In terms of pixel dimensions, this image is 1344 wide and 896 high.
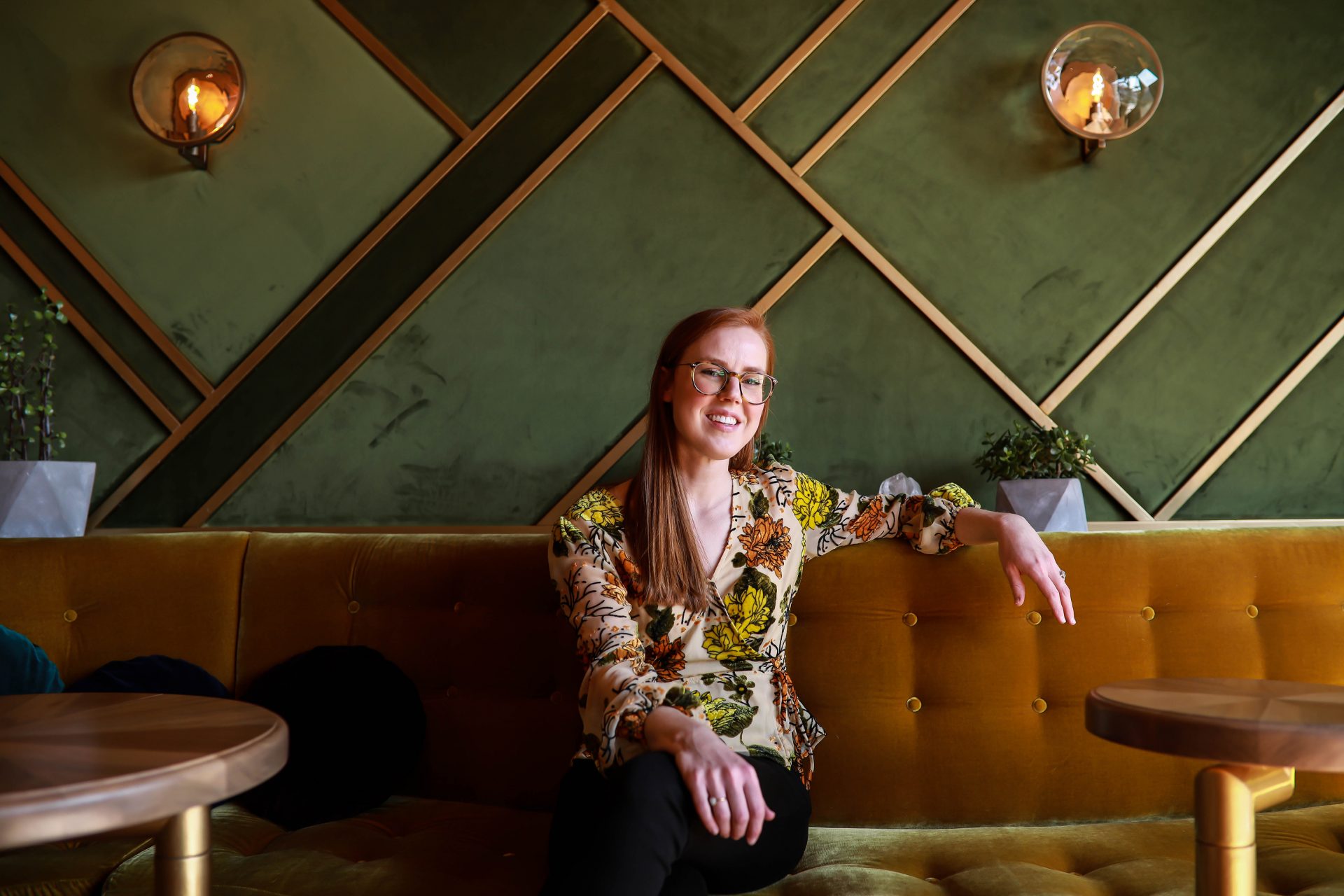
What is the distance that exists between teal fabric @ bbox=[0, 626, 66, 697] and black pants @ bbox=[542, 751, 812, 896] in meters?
1.02

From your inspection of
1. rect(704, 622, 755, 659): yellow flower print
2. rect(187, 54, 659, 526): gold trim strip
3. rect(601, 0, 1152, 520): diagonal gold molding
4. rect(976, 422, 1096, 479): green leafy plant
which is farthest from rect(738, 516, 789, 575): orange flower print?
rect(187, 54, 659, 526): gold trim strip

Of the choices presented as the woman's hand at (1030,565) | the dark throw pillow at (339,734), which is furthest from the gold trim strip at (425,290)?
the woman's hand at (1030,565)

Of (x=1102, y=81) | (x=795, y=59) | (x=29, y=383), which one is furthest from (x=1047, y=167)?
(x=29, y=383)

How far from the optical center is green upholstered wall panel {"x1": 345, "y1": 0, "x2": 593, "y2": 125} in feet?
8.20

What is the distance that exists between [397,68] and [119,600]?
1391 millimetres

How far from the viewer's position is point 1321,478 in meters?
2.44

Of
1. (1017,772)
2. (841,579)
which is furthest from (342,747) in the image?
(1017,772)

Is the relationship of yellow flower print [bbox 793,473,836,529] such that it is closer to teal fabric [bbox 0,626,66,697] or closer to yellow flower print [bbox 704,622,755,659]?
yellow flower print [bbox 704,622,755,659]

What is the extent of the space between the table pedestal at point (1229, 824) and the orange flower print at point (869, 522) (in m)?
0.74

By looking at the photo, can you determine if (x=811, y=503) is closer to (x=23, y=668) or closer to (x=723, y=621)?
(x=723, y=621)

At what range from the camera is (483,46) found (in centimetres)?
251

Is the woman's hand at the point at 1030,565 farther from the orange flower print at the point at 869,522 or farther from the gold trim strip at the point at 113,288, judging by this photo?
the gold trim strip at the point at 113,288

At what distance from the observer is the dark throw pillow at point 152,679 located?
72.4 inches

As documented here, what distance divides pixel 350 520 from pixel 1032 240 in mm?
1755
